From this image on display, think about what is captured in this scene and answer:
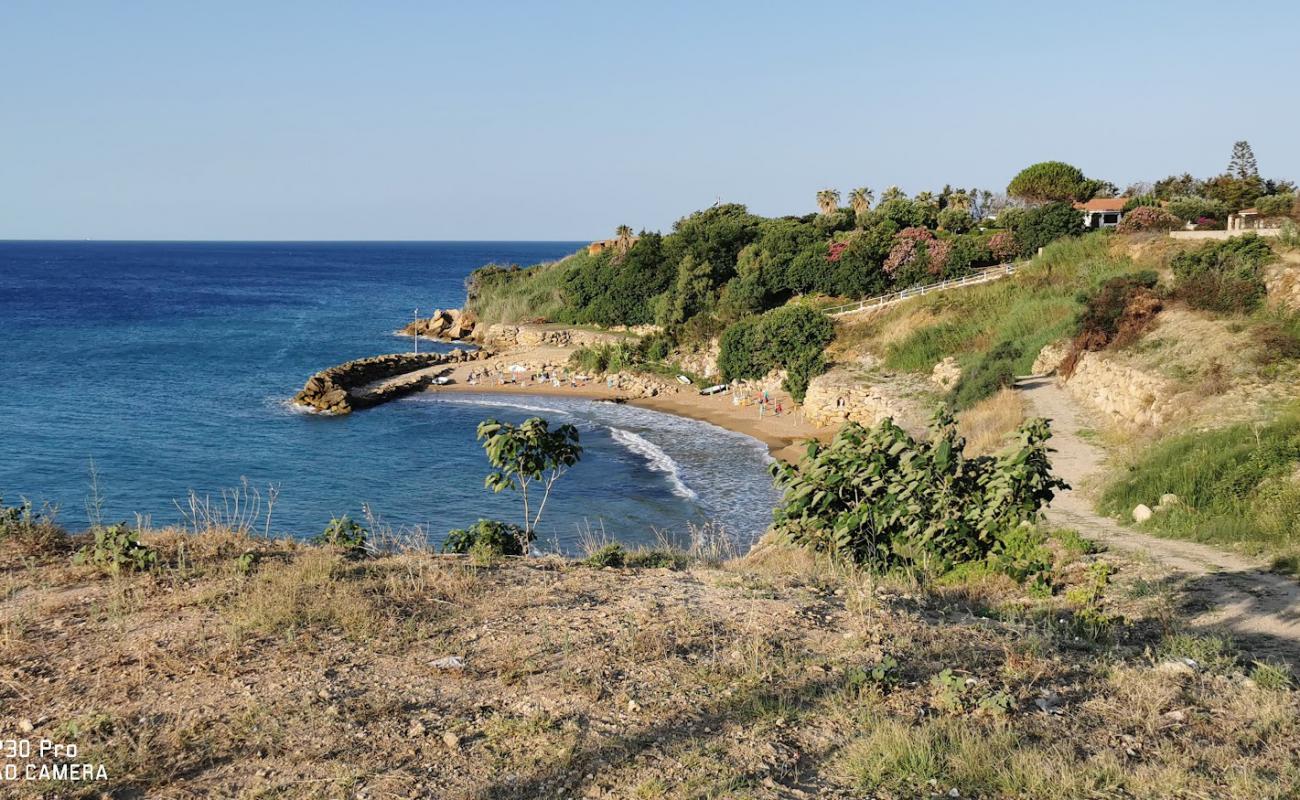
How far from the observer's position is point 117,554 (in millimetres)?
8789

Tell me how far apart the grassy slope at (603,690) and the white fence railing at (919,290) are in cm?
3627

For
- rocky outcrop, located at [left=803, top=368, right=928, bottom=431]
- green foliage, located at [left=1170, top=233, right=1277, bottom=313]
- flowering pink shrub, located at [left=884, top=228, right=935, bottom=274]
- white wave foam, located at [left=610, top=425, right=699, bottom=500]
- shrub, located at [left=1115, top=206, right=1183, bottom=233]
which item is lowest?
white wave foam, located at [left=610, top=425, right=699, bottom=500]

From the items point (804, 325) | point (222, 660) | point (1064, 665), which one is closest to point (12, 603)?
point (222, 660)

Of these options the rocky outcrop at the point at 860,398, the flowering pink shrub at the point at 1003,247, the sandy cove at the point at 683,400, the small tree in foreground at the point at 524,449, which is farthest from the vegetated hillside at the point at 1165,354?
the small tree in foreground at the point at 524,449

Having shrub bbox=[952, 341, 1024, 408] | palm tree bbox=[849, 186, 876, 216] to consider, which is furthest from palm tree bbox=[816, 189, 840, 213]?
shrub bbox=[952, 341, 1024, 408]

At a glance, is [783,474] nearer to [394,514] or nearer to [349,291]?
[394,514]

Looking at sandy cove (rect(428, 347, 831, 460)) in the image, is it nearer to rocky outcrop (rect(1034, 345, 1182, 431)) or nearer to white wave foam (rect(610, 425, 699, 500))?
white wave foam (rect(610, 425, 699, 500))

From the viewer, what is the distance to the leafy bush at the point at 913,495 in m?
10.2

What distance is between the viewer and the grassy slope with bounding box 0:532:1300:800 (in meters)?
5.22

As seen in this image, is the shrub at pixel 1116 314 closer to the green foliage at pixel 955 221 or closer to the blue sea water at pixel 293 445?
the blue sea water at pixel 293 445

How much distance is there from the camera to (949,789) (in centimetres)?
509

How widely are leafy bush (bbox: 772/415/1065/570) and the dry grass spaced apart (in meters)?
9.09

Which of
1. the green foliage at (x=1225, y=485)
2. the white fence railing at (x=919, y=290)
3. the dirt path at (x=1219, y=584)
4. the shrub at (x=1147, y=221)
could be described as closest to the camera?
→ the dirt path at (x=1219, y=584)

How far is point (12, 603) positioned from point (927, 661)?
8.01 meters
